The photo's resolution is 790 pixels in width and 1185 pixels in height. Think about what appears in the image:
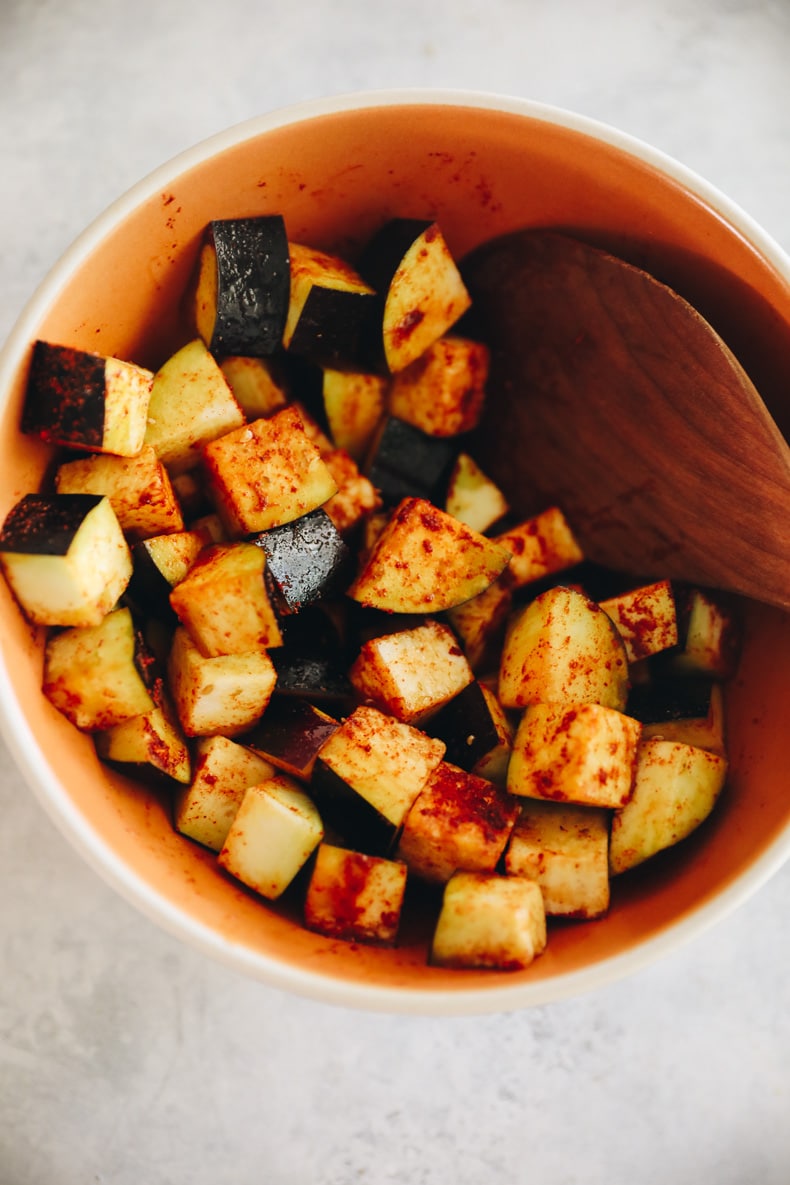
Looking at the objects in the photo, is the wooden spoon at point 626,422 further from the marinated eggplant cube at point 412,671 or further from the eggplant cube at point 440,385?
the marinated eggplant cube at point 412,671

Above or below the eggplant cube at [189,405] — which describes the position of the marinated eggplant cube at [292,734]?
below

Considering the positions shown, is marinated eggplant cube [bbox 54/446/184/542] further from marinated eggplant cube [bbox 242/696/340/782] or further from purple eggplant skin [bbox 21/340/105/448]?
marinated eggplant cube [bbox 242/696/340/782]

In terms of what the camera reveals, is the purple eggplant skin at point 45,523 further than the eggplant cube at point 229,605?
No

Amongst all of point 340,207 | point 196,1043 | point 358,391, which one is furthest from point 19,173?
point 196,1043

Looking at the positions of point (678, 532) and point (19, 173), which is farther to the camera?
point (19, 173)

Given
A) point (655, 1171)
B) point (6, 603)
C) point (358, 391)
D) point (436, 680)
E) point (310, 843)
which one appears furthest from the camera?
point (655, 1171)

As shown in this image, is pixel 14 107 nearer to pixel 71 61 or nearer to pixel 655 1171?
pixel 71 61

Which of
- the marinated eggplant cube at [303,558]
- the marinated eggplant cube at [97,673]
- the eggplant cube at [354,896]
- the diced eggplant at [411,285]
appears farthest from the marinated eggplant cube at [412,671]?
the diced eggplant at [411,285]
